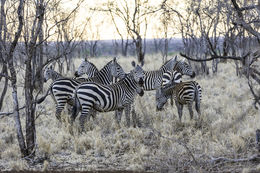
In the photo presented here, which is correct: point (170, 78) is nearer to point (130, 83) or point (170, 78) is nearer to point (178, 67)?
point (178, 67)

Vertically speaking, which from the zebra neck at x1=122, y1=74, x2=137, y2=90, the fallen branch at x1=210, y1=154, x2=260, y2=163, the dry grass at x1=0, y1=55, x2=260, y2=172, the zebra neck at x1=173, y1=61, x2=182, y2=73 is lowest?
the dry grass at x1=0, y1=55, x2=260, y2=172

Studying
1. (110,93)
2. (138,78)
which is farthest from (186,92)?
(110,93)

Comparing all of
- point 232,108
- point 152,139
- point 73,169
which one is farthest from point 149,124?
point 73,169

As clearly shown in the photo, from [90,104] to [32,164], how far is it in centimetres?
237

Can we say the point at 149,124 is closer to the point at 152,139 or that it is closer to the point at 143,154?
the point at 152,139

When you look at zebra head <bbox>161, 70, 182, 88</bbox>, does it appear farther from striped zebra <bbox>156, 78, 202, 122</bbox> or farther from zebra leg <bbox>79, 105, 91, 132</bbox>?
zebra leg <bbox>79, 105, 91, 132</bbox>

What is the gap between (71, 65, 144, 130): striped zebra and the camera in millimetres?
7832

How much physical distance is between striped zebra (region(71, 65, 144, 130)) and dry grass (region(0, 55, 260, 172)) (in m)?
0.51

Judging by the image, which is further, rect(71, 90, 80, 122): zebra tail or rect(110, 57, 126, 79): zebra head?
rect(110, 57, 126, 79): zebra head

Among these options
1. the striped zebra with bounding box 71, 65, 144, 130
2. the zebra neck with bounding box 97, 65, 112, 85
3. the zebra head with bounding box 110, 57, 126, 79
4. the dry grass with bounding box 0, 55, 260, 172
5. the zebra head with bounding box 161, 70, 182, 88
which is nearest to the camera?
the dry grass with bounding box 0, 55, 260, 172

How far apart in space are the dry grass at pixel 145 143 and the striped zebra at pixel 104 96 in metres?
0.51

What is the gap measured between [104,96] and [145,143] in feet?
5.07

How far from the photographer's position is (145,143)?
279 inches

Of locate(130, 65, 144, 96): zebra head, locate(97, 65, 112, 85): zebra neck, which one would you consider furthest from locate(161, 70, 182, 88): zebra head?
locate(130, 65, 144, 96): zebra head
